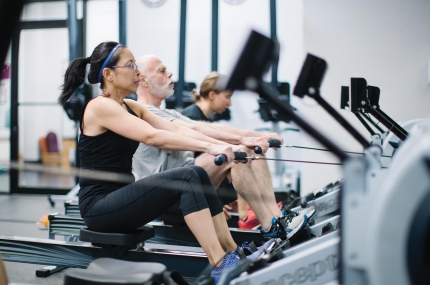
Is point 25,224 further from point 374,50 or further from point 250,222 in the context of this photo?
point 374,50

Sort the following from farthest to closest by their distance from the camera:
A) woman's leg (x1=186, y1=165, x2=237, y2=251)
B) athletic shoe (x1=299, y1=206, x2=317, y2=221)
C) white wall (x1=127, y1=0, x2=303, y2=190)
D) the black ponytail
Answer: white wall (x1=127, y1=0, x2=303, y2=190) < athletic shoe (x1=299, y1=206, x2=317, y2=221) < the black ponytail < woman's leg (x1=186, y1=165, x2=237, y2=251)

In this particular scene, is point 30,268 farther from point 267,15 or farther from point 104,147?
point 267,15

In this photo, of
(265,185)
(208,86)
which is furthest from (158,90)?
(265,185)

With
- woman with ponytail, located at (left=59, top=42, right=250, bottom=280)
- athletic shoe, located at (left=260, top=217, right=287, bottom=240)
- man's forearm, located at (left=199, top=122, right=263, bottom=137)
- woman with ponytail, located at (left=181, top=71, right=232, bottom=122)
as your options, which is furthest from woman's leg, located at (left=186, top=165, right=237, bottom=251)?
woman with ponytail, located at (left=181, top=71, right=232, bottom=122)

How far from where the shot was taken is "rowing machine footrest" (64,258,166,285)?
144 cm

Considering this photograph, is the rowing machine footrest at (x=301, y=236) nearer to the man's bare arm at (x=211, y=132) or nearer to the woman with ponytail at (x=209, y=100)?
the man's bare arm at (x=211, y=132)

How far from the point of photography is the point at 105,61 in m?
2.27

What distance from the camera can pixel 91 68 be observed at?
232 cm

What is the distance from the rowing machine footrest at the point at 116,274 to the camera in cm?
144

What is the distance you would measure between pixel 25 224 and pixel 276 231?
8.68 feet

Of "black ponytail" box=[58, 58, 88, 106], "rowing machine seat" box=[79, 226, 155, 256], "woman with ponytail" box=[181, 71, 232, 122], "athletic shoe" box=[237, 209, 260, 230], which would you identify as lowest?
"athletic shoe" box=[237, 209, 260, 230]

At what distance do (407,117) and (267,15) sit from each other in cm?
215

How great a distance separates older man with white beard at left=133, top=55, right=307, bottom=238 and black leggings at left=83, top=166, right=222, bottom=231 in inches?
25.9

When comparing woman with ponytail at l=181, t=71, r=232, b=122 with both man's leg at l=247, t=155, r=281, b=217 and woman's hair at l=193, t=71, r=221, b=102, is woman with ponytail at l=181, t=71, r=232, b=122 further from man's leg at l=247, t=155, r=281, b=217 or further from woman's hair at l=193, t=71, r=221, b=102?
man's leg at l=247, t=155, r=281, b=217
